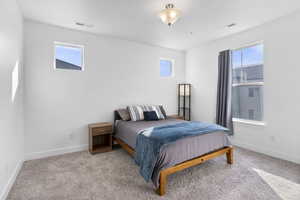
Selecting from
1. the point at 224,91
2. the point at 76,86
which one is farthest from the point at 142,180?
the point at 224,91

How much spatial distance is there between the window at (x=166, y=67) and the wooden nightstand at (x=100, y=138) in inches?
97.3

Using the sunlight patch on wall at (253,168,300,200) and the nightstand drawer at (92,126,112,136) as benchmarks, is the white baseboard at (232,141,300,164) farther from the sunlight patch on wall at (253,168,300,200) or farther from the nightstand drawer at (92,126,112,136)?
the nightstand drawer at (92,126,112,136)

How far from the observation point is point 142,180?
7.23 ft

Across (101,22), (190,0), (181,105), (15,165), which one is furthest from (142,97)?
(15,165)

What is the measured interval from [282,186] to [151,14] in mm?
3430

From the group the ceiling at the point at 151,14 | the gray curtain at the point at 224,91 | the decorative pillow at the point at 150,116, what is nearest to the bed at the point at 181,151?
the decorative pillow at the point at 150,116

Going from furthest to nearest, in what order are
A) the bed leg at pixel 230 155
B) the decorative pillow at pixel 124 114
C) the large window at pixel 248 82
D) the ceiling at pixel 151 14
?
the decorative pillow at pixel 124 114, the large window at pixel 248 82, the bed leg at pixel 230 155, the ceiling at pixel 151 14

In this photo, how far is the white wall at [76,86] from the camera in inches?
116

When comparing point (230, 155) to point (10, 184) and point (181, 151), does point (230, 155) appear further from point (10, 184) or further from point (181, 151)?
point (10, 184)

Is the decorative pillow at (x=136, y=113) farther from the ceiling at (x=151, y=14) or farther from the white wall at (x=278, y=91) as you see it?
the white wall at (x=278, y=91)

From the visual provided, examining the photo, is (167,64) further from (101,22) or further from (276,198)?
(276,198)

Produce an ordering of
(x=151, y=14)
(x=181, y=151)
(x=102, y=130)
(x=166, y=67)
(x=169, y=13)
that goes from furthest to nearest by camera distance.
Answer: (x=166, y=67)
(x=102, y=130)
(x=151, y=14)
(x=169, y=13)
(x=181, y=151)

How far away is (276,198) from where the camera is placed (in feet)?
5.89

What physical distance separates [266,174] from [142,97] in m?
3.16
